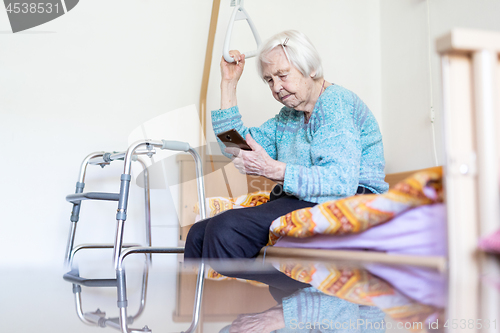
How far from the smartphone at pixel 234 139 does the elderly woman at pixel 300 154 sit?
19 millimetres

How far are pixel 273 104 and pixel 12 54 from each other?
1.27 meters

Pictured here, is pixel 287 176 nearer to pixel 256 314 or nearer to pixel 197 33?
pixel 256 314

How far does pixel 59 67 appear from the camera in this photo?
215 cm

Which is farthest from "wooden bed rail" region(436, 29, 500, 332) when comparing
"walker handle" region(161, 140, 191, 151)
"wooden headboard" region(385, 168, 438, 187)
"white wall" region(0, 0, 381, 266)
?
"white wall" region(0, 0, 381, 266)

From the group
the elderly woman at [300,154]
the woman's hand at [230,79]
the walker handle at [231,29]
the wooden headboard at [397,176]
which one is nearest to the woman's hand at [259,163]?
the elderly woman at [300,154]

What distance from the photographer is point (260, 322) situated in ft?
1.31

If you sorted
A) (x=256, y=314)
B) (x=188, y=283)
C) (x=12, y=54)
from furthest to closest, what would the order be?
1. (x=12, y=54)
2. (x=188, y=283)
3. (x=256, y=314)

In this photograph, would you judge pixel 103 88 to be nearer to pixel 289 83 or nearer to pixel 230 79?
pixel 230 79

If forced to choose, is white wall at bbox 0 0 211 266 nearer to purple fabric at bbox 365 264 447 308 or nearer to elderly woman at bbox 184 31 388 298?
elderly woman at bbox 184 31 388 298

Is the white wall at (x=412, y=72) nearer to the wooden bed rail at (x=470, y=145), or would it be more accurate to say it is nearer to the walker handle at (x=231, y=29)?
the walker handle at (x=231, y=29)

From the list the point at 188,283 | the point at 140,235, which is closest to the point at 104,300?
the point at 188,283

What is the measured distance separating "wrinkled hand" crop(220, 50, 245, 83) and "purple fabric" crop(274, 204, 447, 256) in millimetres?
786

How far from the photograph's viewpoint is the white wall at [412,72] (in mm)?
1911

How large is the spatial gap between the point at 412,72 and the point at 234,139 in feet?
4.25
